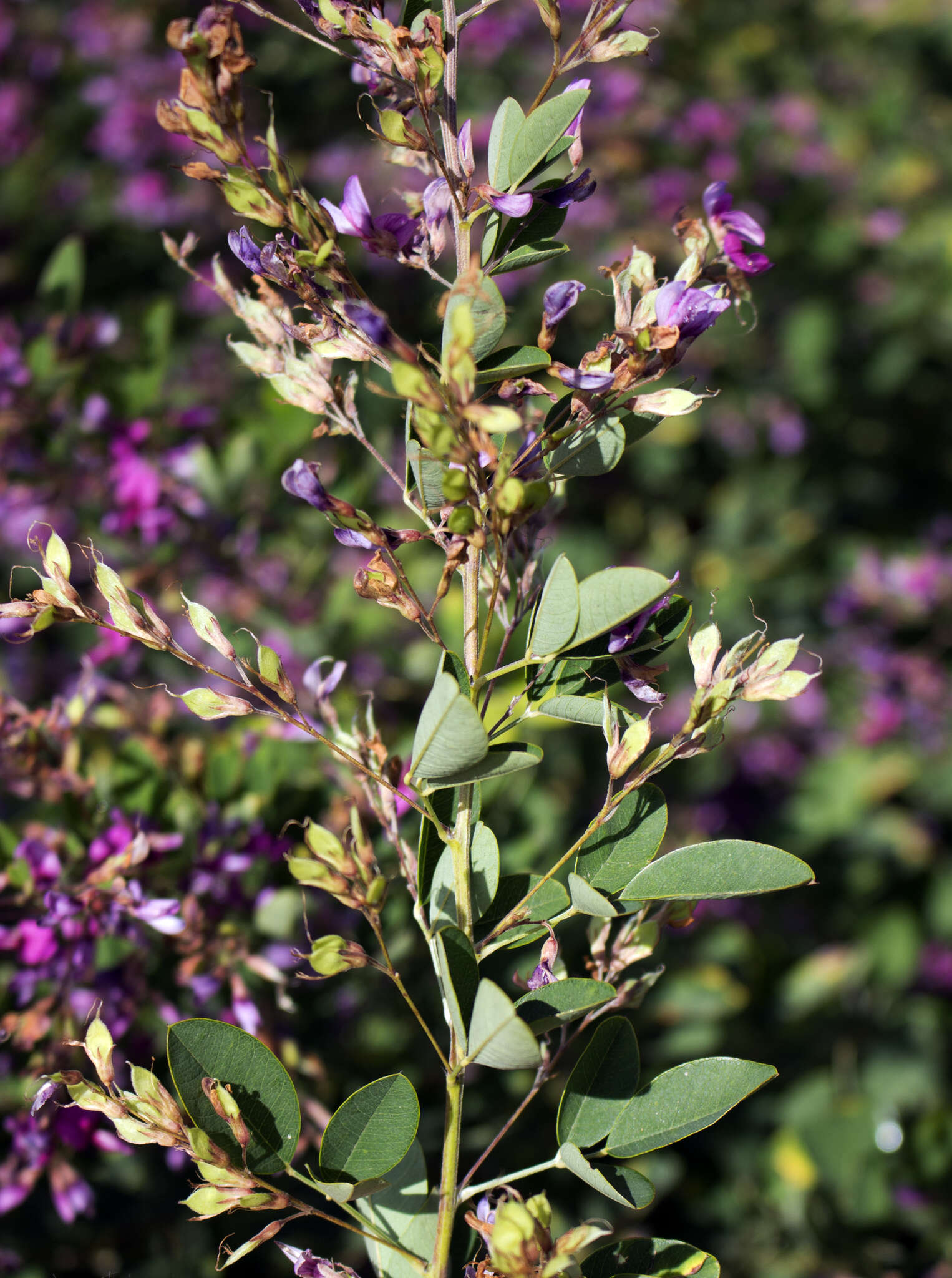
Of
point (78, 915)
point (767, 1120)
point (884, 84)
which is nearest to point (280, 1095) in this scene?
point (78, 915)

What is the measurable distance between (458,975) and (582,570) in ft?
5.55

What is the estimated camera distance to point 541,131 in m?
0.57

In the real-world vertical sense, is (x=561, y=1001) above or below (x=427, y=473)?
below

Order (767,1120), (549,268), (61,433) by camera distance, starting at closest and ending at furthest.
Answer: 1. (61,433)
2. (767,1120)
3. (549,268)

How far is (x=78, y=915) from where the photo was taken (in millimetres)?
873

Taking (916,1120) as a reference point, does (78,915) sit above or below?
above

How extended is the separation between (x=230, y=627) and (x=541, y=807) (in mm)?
527

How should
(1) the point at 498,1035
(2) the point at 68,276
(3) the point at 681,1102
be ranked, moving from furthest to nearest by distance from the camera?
(2) the point at 68,276
(3) the point at 681,1102
(1) the point at 498,1035

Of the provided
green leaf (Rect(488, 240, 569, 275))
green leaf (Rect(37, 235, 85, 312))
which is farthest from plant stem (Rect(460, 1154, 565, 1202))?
green leaf (Rect(37, 235, 85, 312))

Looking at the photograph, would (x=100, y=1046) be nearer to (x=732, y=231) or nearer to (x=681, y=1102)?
(x=681, y=1102)

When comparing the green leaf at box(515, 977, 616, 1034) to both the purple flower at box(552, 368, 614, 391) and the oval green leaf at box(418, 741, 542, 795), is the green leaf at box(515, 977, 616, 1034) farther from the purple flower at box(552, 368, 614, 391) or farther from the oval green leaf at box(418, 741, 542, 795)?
the purple flower at box(552, 368, 614, 391)

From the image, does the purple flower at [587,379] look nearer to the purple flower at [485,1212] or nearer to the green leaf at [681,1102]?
the green leaf at [681,1102]

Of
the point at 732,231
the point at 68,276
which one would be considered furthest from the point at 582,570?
the point at 732,231

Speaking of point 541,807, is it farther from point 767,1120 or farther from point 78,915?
point 767,1120
